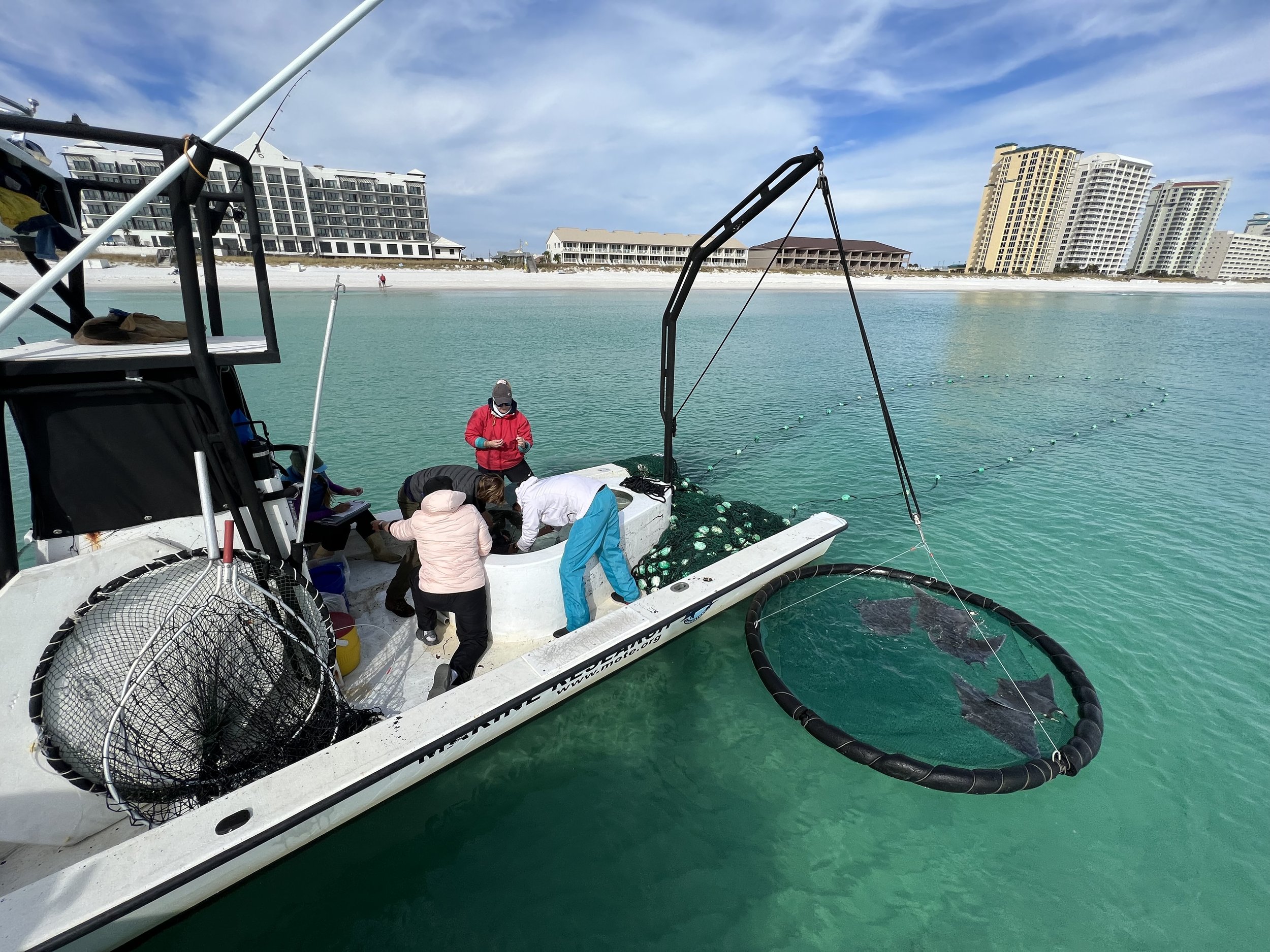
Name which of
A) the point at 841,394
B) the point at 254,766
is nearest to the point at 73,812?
the point at 254,766

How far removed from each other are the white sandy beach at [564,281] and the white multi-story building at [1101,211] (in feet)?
52.3

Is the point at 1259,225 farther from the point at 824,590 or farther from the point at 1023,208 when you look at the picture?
the point at 824,590

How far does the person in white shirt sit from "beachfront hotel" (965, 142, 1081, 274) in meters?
129

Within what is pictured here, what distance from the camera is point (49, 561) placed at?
296 centimetres

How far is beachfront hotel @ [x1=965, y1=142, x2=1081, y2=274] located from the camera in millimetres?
102562

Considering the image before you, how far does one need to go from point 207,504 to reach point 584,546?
2.40m

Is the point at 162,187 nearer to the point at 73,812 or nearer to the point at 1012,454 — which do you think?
the point at 73,812

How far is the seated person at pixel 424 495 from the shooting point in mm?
4398

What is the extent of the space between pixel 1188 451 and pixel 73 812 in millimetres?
17743

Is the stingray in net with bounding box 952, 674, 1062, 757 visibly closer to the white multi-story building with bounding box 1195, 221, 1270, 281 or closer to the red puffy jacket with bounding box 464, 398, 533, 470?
the red puffy jacket with bounding box 464, 398, 533, 470

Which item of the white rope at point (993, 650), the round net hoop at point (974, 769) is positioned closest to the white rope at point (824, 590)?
the round net hoop at point (974, 769)

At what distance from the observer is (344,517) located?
4859 mm

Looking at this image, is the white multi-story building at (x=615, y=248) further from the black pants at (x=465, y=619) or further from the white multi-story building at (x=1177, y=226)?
the white multi-story building at (x=1177, y=226)

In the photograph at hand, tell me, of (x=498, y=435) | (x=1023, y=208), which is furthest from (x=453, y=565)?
(x=1023, y=208)
